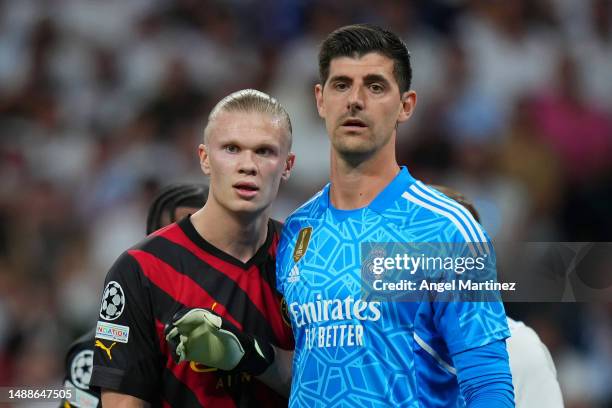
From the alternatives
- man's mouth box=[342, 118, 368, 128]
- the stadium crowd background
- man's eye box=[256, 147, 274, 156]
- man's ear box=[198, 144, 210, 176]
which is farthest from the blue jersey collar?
the stadium crowd background

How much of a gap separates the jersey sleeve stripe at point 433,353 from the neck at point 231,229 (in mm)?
899

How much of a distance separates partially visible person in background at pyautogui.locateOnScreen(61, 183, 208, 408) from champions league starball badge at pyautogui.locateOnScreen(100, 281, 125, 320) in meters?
0.85

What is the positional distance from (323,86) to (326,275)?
77cm

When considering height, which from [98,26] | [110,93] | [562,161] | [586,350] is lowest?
[586,350]

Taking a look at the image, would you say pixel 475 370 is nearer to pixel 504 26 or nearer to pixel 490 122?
pixel 490 122

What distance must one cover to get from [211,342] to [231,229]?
0.58 metres

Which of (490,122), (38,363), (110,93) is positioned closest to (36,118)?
(110,93)

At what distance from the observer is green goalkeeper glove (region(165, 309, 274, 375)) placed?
12.4 feet

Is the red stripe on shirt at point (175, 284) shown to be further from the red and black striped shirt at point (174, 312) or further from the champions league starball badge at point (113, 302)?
the champions league starball badge at point (113, 302)

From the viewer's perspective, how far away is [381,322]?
375 centimetres

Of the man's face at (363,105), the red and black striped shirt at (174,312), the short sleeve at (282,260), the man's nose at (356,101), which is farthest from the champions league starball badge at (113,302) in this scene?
the man's nose at (356,101)

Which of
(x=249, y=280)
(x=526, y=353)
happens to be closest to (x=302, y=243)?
(x=249, y=280)

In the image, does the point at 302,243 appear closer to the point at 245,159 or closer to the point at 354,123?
the point at 245,159

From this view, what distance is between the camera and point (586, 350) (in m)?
7.72
